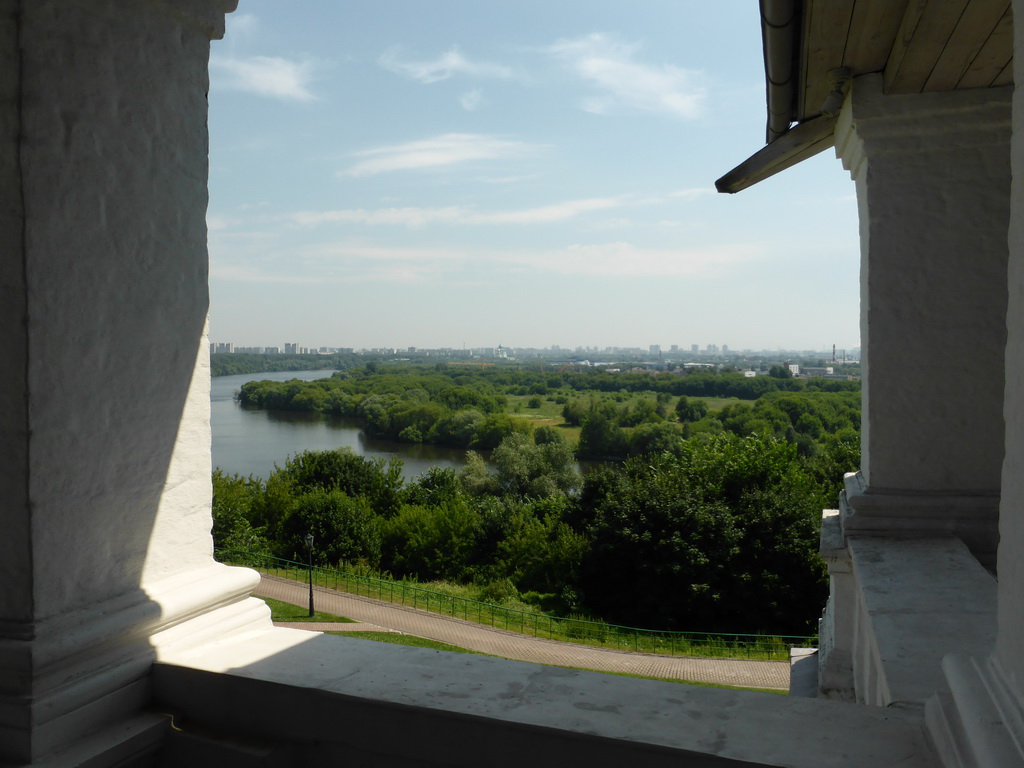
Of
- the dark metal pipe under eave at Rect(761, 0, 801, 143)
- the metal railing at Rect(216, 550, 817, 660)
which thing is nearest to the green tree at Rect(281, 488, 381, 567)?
the metal railing at Rect(216, 550, 817, 660)

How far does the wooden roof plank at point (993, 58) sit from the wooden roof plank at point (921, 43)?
19cm

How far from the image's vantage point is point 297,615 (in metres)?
23.4

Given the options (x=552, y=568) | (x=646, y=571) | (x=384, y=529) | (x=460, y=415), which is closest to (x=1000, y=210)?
(x=646, y=571)

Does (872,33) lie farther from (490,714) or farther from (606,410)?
(606,410)

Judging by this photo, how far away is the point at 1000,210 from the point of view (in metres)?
4.12

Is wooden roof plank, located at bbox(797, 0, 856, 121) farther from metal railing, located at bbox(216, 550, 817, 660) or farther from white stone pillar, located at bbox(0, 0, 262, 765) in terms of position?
metal railing, located at bbox(216, 550, 817, 660)

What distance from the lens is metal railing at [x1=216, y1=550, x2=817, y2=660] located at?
2206 cm

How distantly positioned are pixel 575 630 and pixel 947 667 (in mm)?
24048

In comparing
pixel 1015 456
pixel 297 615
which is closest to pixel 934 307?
pixel 1015 456

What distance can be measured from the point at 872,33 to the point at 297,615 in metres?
23.1

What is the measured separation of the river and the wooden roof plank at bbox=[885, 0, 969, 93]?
53.1m

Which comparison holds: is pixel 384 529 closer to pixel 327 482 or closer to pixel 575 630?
pixel 327 482

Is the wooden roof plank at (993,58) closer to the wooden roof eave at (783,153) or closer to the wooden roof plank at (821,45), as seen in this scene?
the wooden roof plank at (821,45)

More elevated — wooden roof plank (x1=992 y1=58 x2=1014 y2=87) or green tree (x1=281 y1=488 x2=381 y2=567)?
wooden roof plank (x1=992 y1=58 x2=1014 y2=87)
